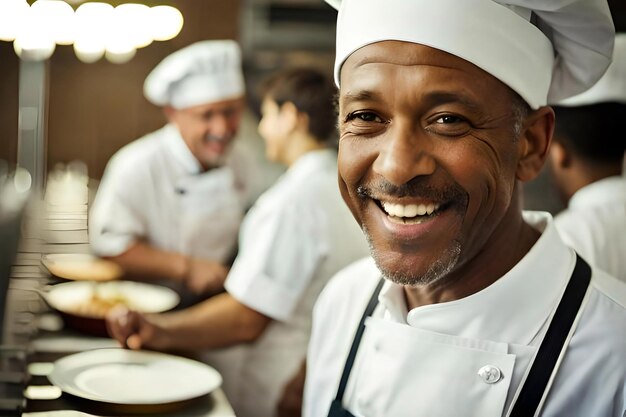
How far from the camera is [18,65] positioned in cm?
124

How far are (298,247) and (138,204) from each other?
0.33 meters

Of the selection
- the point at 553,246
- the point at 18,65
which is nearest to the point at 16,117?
the point at 18,65

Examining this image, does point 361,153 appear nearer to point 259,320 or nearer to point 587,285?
point 587,285

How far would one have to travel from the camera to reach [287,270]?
3.95 ft

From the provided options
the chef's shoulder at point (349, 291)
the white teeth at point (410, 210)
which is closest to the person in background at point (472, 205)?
the white teeth at point (410, 210)

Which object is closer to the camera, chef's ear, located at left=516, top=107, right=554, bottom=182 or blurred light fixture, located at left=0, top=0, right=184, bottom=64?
chef's ear, located at left=516, top=107, right=554, bottom=182

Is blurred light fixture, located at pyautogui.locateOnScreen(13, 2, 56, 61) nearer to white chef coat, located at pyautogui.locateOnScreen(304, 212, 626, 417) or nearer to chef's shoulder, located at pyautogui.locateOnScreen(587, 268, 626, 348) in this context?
white chef coat, located at pyautogui.locateOnScreen(304, 212, 626, 417)

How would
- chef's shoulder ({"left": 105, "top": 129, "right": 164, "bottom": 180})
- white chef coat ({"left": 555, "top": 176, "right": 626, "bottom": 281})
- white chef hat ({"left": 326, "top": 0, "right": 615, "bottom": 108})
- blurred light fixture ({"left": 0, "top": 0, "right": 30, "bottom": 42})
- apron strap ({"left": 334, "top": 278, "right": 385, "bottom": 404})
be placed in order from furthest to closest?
chef's shoulder ({"left": 105, "top": 129, "right": 164, "bottom": 180}) → blurred light fixture ({"left": 0, "top": 0, "right": 30, "bottom": 42}) → white chef coat ({"left": 555, "top": 176, "right": 626, "bottom": 281}) → apron strap ({"left": 334, "top": 278, "right": 385, "bottom": 404}) → white chef hat ({"left": 326, "top": 0, "right": 615, "bottom": 108})

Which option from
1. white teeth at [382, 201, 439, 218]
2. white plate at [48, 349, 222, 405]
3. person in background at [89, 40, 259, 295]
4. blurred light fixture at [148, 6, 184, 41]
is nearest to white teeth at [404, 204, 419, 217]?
white teeth at [382, 201, 439, 218]

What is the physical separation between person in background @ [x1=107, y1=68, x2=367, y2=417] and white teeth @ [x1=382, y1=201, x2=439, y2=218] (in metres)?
0.33

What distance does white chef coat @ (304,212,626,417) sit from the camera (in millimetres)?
793

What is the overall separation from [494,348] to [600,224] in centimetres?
39

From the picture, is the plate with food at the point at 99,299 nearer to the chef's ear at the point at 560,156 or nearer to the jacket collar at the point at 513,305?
the jacket collar at the point at 513,305

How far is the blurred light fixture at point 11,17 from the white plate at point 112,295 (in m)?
0.46
